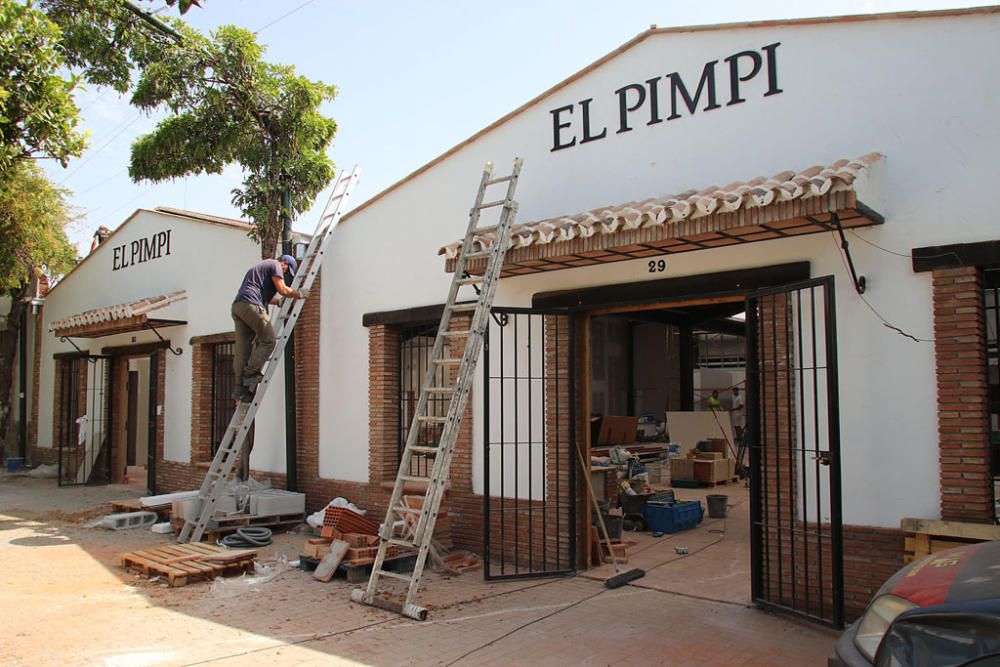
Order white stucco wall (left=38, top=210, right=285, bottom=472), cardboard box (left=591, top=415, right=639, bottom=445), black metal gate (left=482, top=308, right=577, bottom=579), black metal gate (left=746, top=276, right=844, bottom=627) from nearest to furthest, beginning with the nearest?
black metal gate (left=746, top=276, right=844, bottom=627)
black metal gate (left=482, top=308, right=577, bottom=579)
white stucco wall (left=38, top=210, right=285, bottom=472)
cardboard box (left=591, top=415, right=639, bottom=445)

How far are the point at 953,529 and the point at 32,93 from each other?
1070cm

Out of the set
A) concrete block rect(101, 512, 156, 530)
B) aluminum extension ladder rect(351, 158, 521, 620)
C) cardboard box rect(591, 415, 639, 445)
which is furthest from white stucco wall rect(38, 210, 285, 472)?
cardboard box rect(591, 415, 639, 445)

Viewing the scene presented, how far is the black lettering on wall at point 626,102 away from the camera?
7496 millimetres

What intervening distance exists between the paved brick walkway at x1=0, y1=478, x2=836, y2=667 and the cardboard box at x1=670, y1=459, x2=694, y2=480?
6.78 meters

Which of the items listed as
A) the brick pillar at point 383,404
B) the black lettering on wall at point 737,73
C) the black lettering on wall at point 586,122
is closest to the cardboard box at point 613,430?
the brick pillar at point 383,404

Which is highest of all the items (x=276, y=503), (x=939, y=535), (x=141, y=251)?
(x=141, y=251)

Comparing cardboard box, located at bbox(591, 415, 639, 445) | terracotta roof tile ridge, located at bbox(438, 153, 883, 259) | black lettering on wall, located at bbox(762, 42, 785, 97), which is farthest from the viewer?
cardboard box, located at bbox(591, 415, 639, 445)

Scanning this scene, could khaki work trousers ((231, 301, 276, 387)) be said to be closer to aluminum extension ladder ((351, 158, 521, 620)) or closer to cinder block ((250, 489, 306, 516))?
cinder block ((250, 489, 306, 516))

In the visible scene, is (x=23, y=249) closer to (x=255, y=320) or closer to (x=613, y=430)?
(x=255, y=320)

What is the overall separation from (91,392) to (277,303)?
8305mm

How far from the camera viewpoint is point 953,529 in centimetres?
516

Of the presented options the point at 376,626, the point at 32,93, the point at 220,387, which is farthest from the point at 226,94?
the point at 376,626

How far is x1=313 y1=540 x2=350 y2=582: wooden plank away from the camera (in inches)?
289

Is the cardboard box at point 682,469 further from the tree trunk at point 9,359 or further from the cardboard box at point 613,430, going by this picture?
the tree trunk at point 9,359
